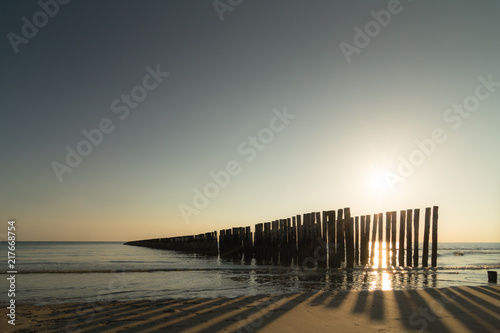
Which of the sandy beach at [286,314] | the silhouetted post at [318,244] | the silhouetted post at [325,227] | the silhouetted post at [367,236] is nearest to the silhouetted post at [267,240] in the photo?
the silhouetted post at [318,244]

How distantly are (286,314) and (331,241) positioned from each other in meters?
10.4

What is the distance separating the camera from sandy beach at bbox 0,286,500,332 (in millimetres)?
5426

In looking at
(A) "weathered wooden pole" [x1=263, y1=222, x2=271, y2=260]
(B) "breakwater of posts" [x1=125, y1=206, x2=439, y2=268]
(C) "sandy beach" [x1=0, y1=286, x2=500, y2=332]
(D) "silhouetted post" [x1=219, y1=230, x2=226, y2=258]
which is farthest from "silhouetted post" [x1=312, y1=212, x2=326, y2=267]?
(D) "silhouetted post" [x1=219, y1=230, x2=226, y2=258]

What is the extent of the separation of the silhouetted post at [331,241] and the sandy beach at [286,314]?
7.74m

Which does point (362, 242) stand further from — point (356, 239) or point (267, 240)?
point (267, 240)

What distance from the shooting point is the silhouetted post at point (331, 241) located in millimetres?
15992

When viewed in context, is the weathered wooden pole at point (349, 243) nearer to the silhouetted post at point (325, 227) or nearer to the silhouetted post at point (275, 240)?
the silhouetted post at point (325, 227)

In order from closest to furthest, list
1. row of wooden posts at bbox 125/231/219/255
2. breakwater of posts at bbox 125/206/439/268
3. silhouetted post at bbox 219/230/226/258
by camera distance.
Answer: breakwater of posts at bbox 125/206/439/268
silhouetted post at bbox 219/230/226/258
row of wooden posts at bbox 125/231/219/255

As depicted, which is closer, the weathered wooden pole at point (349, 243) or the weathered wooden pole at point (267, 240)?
the weathered wooden pole at point (349, 243)

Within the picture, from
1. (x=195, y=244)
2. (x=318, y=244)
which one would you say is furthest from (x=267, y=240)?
(x=195, y=244)

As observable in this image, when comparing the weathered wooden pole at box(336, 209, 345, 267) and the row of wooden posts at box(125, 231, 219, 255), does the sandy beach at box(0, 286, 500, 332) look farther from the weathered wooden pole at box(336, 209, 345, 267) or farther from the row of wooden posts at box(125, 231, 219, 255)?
the row of wooden posts at box(125, 231, 219, 255)

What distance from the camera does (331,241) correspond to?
53.3 ft

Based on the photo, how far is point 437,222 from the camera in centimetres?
1448

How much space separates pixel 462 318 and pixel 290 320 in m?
2.65
